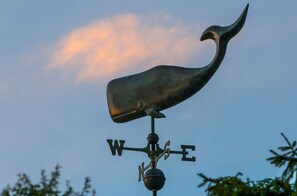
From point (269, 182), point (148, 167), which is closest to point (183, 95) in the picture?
point (148, 167)

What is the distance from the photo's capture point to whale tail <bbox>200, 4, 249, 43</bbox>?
373 inches

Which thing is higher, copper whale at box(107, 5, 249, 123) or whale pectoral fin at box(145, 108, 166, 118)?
copper whale at box(107, 5, 249, 123)

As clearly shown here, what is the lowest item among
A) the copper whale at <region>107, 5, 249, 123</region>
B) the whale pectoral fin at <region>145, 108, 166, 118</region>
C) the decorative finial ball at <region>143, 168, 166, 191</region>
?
the decorative finial ball at <region>143, 168, 166, 191</region>

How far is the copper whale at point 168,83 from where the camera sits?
9.47 m

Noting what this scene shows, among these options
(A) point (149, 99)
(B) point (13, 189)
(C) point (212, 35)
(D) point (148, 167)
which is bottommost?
(B) point (13, 189)

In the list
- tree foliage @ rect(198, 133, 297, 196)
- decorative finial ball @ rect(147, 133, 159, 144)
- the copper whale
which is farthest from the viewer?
the copper whale

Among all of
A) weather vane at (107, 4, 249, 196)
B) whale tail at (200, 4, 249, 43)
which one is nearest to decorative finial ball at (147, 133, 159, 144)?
weather vane at (107, 4, 249, 196)

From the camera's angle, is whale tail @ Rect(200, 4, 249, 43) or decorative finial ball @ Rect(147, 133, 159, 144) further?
whale tail @ Rect(200, 4, 249, 43)

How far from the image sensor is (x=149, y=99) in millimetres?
9484

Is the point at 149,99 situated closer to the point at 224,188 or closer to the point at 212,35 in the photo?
the point at 212,35

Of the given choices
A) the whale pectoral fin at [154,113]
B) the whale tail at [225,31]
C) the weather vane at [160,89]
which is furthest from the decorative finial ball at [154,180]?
the whale tail at [225,31]

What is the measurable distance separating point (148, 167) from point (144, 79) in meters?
0.95

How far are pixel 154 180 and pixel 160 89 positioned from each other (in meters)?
1.02

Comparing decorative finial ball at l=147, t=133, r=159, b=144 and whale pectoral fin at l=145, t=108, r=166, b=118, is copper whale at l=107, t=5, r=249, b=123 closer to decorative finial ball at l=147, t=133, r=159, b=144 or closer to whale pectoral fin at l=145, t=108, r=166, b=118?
whale pectoral fin at l=145, t=108, r=166, b=118
